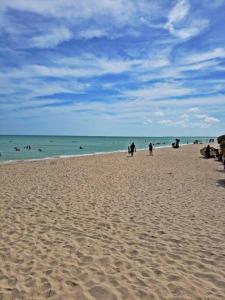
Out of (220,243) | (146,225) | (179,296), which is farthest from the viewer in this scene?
(146,225)

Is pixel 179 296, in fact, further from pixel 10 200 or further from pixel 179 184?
pixel 179 184

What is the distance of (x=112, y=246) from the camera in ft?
20.5

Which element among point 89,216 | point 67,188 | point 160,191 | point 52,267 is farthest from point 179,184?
point 52,267

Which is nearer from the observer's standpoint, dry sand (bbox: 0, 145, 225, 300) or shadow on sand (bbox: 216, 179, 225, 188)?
dry sand (bbox: 0, 145, 225, 300)

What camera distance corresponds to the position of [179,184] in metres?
14.7

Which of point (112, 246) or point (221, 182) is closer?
point (112, 246)

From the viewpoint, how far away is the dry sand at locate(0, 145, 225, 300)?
456cm

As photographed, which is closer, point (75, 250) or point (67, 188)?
point (75, 250)

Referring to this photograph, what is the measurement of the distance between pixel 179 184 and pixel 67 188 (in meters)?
5.52

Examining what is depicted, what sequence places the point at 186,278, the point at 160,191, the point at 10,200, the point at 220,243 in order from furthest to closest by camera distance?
the point at 160,191, the point at 10,200, the point at 220,243, the point at 186,278

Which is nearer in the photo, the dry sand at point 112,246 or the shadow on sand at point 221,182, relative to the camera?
the dry sand at point 112,246

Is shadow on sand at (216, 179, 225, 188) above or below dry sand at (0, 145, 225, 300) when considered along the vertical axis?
above

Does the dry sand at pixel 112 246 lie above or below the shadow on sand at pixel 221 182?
below

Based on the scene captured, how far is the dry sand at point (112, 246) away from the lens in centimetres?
456
